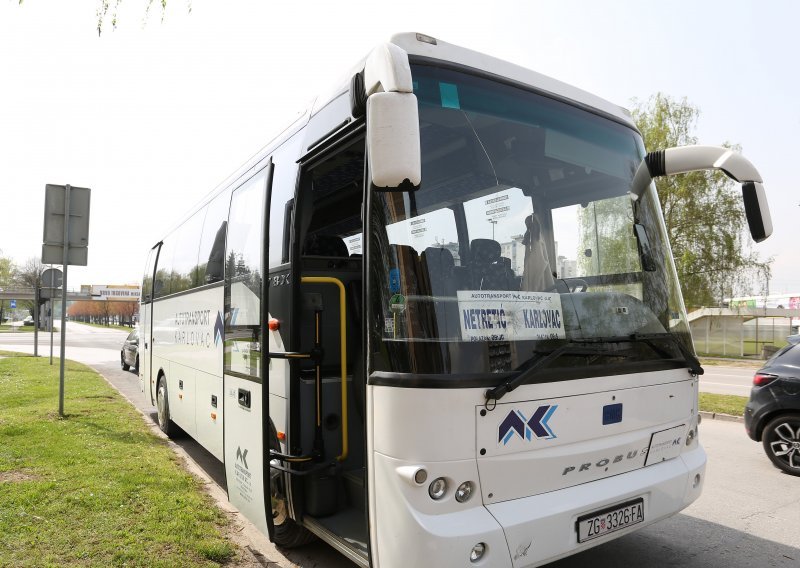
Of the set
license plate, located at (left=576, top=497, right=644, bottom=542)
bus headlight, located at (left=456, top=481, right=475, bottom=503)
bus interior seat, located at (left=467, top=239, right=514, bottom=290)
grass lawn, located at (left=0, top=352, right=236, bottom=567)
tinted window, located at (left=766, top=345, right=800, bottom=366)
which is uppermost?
bus interior seat, located at (left=467, top=239, right=514, bottom=290)

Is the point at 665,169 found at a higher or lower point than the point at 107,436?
higher

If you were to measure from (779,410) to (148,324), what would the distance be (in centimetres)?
928

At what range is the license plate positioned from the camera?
326 centimetres

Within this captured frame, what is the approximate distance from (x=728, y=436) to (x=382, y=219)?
7.79m

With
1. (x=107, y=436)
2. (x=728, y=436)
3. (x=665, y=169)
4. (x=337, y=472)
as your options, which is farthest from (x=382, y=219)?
(x=728, y=436)

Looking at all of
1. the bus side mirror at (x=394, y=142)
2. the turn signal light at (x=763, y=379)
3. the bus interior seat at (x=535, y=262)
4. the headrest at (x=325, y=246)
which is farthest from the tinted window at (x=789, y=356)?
the bus side mirror at (x=394, y=142)

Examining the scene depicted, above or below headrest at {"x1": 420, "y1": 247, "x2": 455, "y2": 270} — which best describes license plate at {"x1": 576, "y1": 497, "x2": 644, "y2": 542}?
below

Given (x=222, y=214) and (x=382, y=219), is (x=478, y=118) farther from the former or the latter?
(x=222, y=214)

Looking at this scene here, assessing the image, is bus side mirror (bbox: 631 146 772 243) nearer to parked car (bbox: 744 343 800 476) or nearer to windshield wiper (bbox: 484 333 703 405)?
windshield wiper (bbox: 484 333 703 405)

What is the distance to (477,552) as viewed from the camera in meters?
2.90

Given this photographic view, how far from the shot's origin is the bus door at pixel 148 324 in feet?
32.4

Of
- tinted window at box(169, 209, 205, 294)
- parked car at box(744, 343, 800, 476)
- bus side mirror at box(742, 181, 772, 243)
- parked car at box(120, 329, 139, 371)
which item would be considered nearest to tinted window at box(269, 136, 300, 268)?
tinted window at box(169, 209, 205, 294)

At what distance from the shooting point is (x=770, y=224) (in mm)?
3926

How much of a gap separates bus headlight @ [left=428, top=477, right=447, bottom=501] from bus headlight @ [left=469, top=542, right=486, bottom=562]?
29cm
